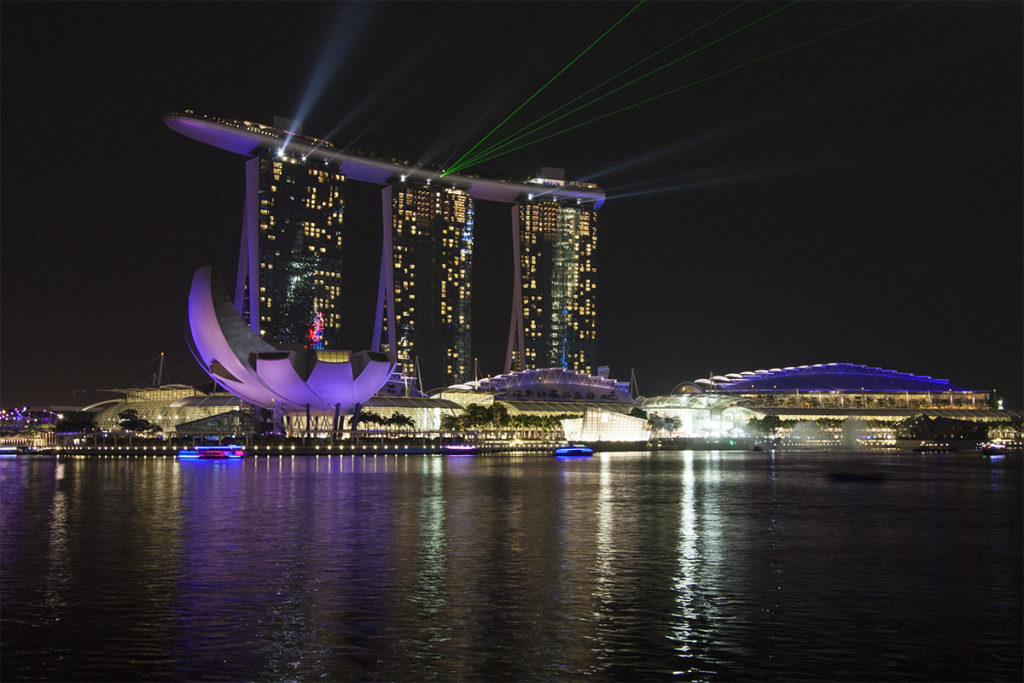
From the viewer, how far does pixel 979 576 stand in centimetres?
2777

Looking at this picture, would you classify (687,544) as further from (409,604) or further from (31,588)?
(31,588)

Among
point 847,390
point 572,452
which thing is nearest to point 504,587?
point 572,452

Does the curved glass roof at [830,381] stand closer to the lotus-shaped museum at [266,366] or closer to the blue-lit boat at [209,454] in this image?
the lotus-shaped museum at [266,366]

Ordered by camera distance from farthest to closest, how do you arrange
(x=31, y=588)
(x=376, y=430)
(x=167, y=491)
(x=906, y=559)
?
(x=376, y=430) < (x=167, y=491) < (x=906, y=559) < (x=31, y=588)

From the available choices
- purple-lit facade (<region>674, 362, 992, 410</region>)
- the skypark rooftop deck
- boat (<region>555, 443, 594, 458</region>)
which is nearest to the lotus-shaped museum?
boat (<region>555, 443, 594, 458</region>)

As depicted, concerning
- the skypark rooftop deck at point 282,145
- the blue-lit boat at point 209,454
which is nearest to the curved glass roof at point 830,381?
the skypark rooftop deck at point 282,145

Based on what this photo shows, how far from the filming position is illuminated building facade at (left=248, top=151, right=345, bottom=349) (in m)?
173

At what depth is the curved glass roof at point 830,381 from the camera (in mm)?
183000

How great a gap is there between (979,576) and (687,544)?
8.74 metres

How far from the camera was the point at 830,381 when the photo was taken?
605 feet

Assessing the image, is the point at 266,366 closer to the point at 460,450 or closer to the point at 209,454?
the point at 209,454

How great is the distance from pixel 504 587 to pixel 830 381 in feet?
553

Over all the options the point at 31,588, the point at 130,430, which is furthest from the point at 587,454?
the point at 31,588

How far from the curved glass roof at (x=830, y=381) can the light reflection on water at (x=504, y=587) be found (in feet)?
448
